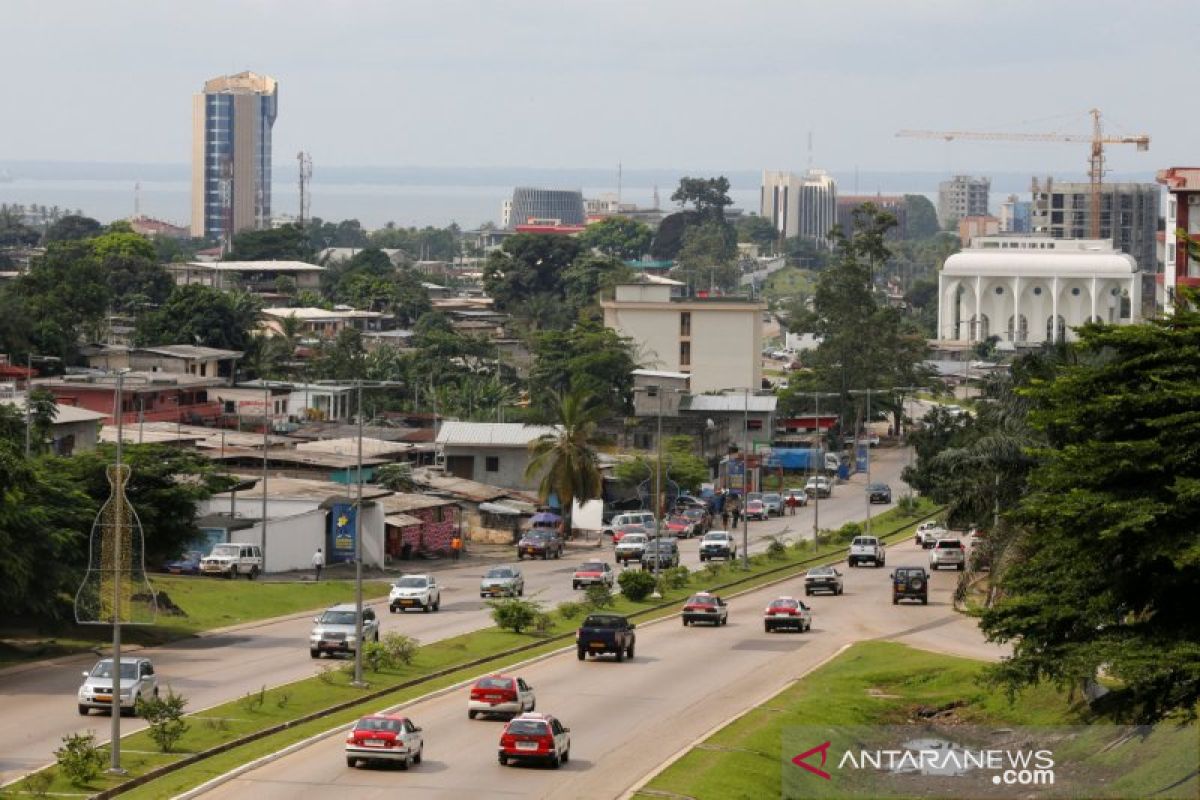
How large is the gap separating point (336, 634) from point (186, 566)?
25527mm

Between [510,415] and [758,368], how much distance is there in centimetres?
3305

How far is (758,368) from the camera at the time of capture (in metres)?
194

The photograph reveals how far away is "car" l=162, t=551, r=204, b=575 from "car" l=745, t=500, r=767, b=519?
47049 millimetres

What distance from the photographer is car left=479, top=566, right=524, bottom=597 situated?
91.2 m

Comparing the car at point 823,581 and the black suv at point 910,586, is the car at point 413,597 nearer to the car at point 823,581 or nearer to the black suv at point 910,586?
the car at point 823,581

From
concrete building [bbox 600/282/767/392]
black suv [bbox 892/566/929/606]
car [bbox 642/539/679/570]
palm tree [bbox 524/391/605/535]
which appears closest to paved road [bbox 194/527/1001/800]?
black suv [bbox 892/566/929/606]

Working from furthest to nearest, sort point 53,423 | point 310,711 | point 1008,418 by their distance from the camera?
point 53,423 → point 1008,418 → point 310,711

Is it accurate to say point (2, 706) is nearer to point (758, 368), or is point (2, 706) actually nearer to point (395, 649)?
point (395, 649)

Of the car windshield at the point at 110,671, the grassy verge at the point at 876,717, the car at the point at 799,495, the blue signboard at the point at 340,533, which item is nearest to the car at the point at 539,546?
the blue signboard at the point at 340,533

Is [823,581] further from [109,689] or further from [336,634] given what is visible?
[109,689]

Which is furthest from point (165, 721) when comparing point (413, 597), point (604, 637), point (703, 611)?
point (413, 597)

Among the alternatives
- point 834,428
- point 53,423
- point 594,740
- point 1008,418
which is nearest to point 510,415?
point 834,428

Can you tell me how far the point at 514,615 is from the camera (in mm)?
78688

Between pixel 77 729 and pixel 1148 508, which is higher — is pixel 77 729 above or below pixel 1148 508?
below
